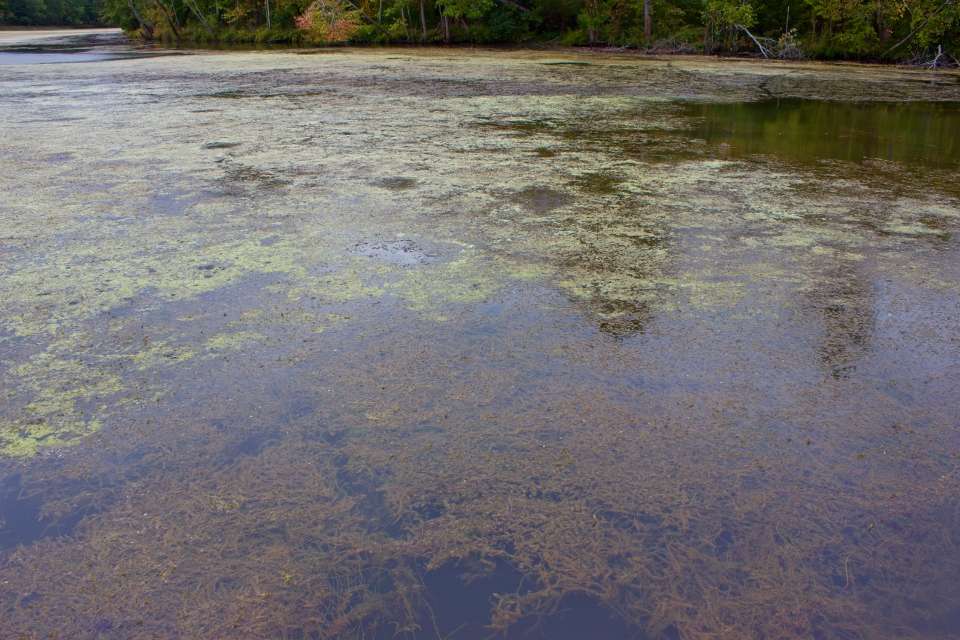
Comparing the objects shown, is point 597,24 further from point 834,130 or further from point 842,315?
point 842,315

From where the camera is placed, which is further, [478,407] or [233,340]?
[233,340]

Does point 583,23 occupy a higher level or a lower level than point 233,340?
higher

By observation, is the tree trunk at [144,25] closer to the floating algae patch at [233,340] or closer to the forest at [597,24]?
the forest at [597,24]

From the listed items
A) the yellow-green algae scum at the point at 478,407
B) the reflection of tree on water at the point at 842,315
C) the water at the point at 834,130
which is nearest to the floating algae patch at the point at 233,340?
the yellow-green algae scum at the point at 478,407

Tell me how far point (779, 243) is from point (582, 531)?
6.20 feet

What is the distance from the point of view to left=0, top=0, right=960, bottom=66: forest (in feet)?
42.9

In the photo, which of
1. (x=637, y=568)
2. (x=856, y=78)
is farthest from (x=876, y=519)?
(x=856, y=78)

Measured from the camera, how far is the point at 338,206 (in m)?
3.21

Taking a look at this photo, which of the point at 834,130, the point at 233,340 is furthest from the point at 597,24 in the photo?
the point at 233,340

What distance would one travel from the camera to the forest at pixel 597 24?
13.1 meters

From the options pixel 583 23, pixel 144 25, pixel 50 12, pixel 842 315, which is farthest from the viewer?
pixel 50 12

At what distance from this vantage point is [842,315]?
6.98ft

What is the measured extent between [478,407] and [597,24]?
722 inches

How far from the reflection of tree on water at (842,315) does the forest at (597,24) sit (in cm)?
1167
